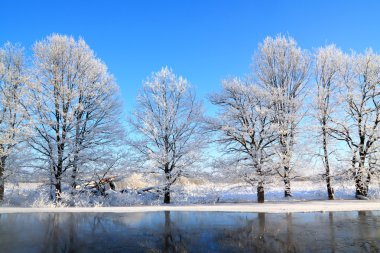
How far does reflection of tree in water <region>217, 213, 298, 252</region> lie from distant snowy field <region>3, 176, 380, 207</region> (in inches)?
448

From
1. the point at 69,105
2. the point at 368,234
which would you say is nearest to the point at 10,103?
the point at 69,105

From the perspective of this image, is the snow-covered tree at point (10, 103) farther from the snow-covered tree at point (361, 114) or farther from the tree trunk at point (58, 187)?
the snow-covered tree at point (361, 114)

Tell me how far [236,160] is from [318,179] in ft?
22.2

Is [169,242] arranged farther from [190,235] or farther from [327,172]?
[327,172]

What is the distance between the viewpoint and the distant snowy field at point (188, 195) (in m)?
19.8

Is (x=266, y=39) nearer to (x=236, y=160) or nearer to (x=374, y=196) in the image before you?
(x=236, y=160)

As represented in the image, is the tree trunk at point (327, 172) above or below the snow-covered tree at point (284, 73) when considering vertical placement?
below

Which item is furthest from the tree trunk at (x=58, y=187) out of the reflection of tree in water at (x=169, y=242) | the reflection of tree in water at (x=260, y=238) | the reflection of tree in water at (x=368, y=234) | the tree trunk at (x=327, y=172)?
the tree trunk at (x=327, y=172)

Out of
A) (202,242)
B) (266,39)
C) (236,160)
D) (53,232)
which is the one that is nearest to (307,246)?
(202,242)

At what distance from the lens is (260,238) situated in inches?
333

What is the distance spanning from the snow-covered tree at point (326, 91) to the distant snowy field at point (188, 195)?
1.59 m

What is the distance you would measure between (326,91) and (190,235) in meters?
19.1

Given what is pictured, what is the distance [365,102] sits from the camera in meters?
23.5

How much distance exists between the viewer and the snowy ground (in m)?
19.8
